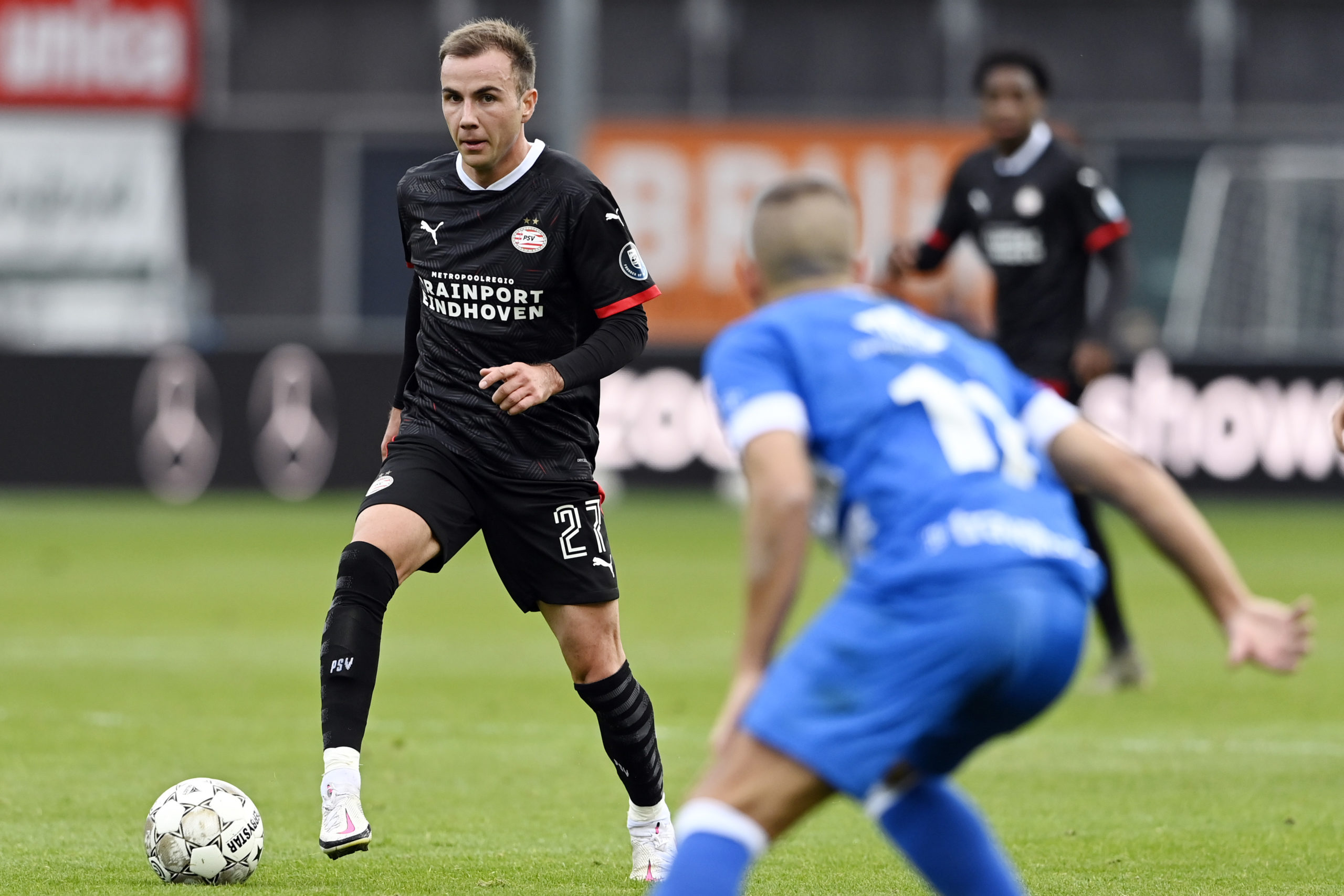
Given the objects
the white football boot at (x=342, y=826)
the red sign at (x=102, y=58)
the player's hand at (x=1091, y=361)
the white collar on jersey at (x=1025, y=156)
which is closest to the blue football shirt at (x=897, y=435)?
the white football boot at (x=342, y=826)

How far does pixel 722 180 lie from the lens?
22297 mm

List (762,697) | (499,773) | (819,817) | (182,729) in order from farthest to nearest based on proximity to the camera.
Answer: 1. (182,729)
2. (499,773)
3. (819,817)
4. (762,697)

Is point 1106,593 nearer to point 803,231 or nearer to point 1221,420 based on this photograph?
point 803,231

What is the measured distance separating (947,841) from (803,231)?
3.78ft

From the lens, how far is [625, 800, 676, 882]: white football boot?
556 centimetres

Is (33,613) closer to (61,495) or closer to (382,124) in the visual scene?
(61,495)

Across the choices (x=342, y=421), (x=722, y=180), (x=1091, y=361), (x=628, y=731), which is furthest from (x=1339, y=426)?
(x=722, y=180)

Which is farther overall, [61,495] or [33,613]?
[61,495]

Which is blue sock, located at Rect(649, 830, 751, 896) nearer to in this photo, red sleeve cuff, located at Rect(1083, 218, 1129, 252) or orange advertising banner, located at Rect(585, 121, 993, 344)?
red sleeve cuff, located at Rect(1083, 218, 1129, 252)

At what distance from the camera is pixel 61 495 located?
20609mm

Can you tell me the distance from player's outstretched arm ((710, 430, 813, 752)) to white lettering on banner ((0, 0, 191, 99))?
90.5ft

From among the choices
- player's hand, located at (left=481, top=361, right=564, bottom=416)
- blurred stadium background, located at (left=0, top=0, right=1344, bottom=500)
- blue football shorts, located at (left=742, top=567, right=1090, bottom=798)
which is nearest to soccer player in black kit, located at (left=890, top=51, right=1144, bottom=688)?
player's hand, located at (left=481, top=361, right=564, bottom=416)

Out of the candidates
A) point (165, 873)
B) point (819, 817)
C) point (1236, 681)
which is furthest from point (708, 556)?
point (165, 873)

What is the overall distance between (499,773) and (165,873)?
82.2 inches
